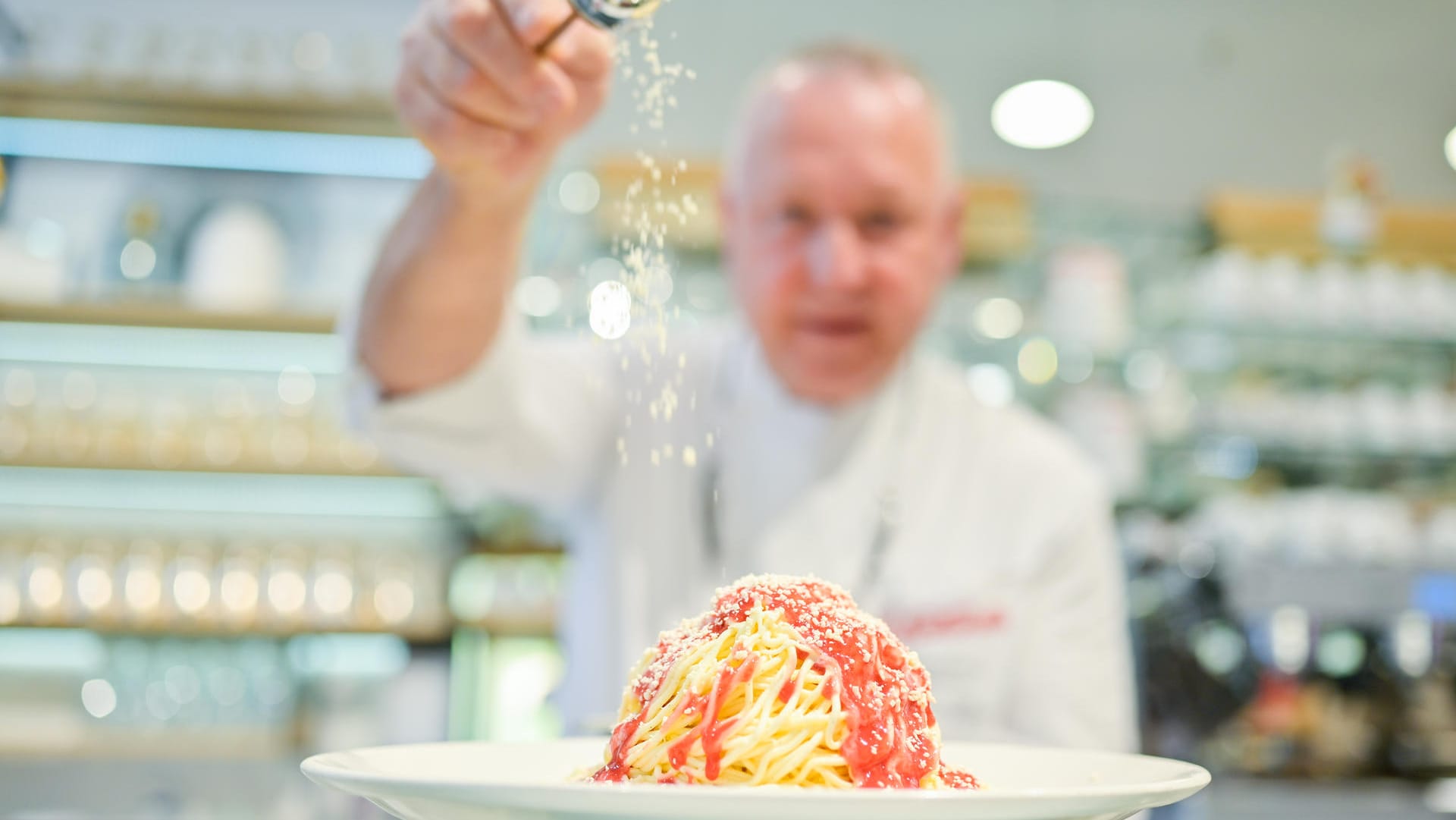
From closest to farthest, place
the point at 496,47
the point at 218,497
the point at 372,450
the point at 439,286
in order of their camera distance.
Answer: the point at 496,47 → the point at 439,286 → the point at 372,450 → the point at 218,497

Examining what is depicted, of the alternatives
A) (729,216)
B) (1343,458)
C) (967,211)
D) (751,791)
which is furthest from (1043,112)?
(751,791)

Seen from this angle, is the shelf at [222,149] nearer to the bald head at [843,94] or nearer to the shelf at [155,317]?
the shelf at [155,317]

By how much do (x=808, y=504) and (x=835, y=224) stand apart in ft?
1.34

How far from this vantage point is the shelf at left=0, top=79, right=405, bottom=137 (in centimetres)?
356

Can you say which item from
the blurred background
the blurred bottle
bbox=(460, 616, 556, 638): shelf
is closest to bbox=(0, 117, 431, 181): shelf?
the blurred background

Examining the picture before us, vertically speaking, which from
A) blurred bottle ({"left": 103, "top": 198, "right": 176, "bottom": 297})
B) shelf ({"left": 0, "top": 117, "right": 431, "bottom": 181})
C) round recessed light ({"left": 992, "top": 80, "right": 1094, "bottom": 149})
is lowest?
blurred bottle ({"left": 103, "top": 198, "right": 176, "bottom": 297})

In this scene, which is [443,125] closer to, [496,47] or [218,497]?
[496,47]

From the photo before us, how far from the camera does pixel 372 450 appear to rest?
3.47 meters

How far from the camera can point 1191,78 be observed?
4.96 meters

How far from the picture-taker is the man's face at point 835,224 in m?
1.65

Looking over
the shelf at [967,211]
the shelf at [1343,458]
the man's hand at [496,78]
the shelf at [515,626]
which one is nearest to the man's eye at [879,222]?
the man's hand at [496,78]

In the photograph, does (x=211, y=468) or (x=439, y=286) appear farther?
(x=211, y=468)

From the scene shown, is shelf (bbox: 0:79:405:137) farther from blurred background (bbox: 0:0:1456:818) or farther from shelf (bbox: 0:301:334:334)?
shelf (bbox: 0:301:334:334)

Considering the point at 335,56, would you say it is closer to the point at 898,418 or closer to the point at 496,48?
the point at 898,418
